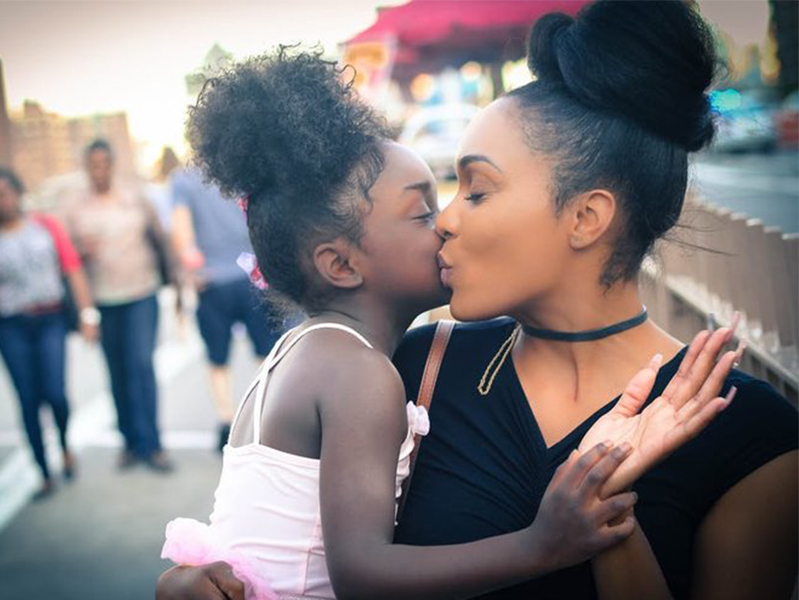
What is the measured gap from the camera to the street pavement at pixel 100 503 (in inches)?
181

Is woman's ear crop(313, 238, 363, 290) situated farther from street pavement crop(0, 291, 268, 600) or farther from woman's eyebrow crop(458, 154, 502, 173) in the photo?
street pavement crop(0, 291, 268, 600)

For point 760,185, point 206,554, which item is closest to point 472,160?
point 206,554

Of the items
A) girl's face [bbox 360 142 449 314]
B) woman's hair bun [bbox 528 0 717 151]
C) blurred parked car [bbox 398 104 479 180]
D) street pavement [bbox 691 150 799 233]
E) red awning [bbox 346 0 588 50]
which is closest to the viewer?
woman's hair bun [bbox 528 0 717 151]

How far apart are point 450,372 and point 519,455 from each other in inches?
9.2

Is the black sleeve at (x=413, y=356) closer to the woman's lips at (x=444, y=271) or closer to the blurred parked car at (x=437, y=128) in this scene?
the woman's lips at (x=444, y=271)

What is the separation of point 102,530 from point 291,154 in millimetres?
3825

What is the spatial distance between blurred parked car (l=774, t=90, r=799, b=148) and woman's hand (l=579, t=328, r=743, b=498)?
24722 mm

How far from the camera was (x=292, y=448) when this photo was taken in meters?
1.76

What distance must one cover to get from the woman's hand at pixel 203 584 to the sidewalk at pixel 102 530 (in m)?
2.67

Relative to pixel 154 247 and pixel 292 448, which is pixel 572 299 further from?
pixel 154 247

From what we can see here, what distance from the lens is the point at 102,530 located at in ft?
17.1

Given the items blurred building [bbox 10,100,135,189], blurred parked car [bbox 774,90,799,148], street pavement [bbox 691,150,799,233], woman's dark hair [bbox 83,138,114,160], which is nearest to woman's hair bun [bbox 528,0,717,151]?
woman's dark hair [bbox 83,138,114,160]

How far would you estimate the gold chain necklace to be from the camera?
1892 mm

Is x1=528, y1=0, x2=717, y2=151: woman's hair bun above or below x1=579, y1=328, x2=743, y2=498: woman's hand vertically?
above
